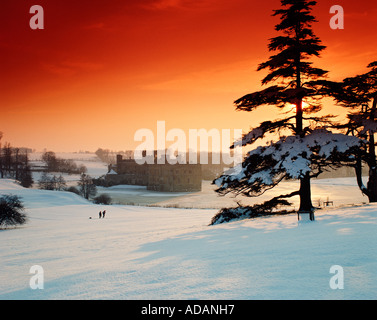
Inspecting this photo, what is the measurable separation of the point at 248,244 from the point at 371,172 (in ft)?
39.3

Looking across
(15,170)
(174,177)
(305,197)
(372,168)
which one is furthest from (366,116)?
(15,170)

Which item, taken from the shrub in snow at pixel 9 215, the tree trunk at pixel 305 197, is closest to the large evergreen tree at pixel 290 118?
the tree trunk at pixel 305 197

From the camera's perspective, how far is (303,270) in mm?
4891

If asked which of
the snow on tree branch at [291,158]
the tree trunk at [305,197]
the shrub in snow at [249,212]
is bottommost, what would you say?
the shrub in snow at [249,212]

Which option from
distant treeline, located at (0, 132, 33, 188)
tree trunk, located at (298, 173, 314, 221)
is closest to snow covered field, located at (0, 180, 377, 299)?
tree trunk, located at (298, 173, 314, 221)

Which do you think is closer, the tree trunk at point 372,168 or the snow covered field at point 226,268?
the snow covered field at point 226,268

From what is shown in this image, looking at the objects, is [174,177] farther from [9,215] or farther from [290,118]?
[290,118]

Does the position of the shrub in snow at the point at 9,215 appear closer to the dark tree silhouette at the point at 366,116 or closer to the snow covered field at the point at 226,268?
the snow covered field at the point at 226,268

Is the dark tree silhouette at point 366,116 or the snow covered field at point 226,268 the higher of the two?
the dark tree silhouette at point 366,116

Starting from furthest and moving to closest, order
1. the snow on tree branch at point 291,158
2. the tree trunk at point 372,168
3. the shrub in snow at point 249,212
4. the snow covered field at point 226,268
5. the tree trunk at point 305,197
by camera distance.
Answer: the tree trunk at point 372,168, the shrub in snow at point 249,212, the tree trunk at point 305,197, the snow on tree branch at point 291,158, the snow covered field at point 226,268

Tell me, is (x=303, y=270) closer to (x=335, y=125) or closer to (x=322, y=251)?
(x=322, y=251)

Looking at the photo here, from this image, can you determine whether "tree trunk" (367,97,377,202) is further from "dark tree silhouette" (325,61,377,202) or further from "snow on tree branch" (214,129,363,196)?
"snow on tree branch" (214,129,363,196)

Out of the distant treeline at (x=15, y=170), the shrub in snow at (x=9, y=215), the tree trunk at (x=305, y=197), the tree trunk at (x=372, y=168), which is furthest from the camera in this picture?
the distant treeline at (x=15, y=170)
